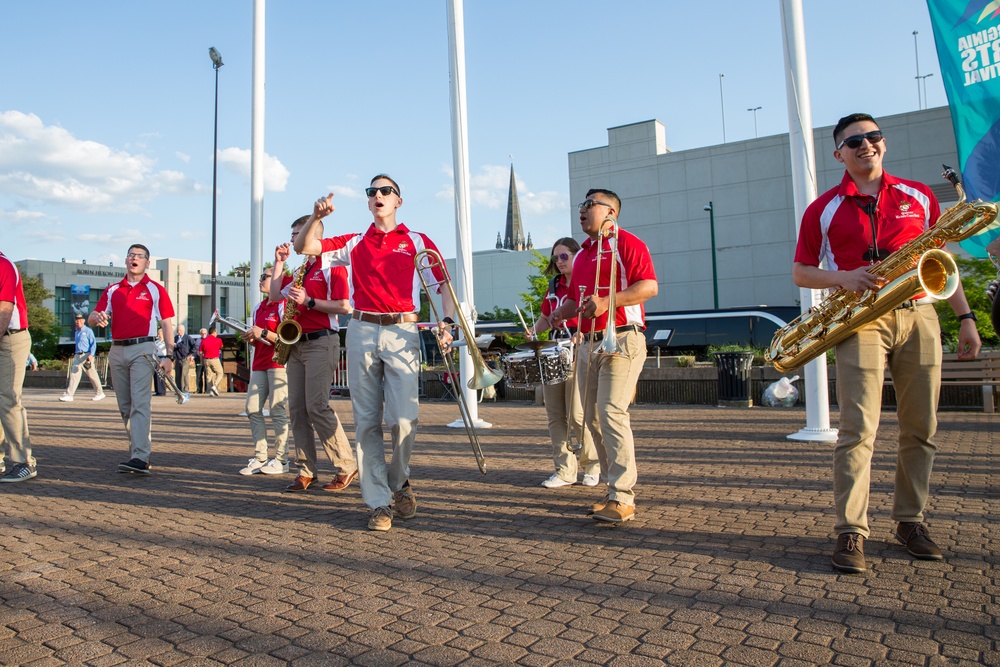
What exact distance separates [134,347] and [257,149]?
6.71 metres

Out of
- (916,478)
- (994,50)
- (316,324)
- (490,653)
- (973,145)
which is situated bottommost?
(490,653)

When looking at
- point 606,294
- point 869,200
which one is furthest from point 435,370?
point 869,200

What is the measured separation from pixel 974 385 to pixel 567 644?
12.3 metres

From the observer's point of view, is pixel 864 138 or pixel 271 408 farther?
pixel 271 408

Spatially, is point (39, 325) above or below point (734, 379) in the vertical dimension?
above

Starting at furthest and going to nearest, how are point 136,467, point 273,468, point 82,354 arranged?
point 82,354
point 273,468
point 136,467

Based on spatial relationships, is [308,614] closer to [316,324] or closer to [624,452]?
[624,452]

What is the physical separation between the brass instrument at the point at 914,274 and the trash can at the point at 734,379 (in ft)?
36.2

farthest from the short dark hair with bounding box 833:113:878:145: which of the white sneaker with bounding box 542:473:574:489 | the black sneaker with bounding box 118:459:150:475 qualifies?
the black sneaker with bounding box 118:459:150:475

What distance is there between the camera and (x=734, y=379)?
15289 millimetres

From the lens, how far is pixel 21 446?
7438 mm

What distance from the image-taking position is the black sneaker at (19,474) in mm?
7322

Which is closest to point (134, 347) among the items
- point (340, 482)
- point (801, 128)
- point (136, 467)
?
point (136, 467)

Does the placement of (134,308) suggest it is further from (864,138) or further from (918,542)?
(918,542)
